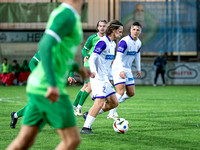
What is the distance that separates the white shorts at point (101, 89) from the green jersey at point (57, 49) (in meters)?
3.48

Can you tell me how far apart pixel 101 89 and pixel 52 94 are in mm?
3954

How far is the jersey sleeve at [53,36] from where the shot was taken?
3547mm

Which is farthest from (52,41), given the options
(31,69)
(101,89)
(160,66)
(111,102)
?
(160,66)

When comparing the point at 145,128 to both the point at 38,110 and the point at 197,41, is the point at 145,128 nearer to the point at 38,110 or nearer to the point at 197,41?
the point at 38,110

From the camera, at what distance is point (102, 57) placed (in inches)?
309

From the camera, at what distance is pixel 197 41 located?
96.0ft

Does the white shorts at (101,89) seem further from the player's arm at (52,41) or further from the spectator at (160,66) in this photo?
the spectator at (160,66)

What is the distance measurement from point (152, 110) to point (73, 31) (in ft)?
27.7

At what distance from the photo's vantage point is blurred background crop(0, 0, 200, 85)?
93.4 feet

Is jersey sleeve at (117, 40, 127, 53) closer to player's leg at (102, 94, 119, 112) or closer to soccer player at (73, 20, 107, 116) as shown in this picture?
soccer player at (73, 20, 107, 116)

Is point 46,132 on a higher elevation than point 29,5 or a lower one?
lower

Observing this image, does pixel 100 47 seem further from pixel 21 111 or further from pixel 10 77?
pixel 10 77

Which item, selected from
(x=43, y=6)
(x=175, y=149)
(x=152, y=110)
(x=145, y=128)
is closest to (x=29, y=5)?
(x=43, y=6)

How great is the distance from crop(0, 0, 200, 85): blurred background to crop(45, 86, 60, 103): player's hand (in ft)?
80.4
